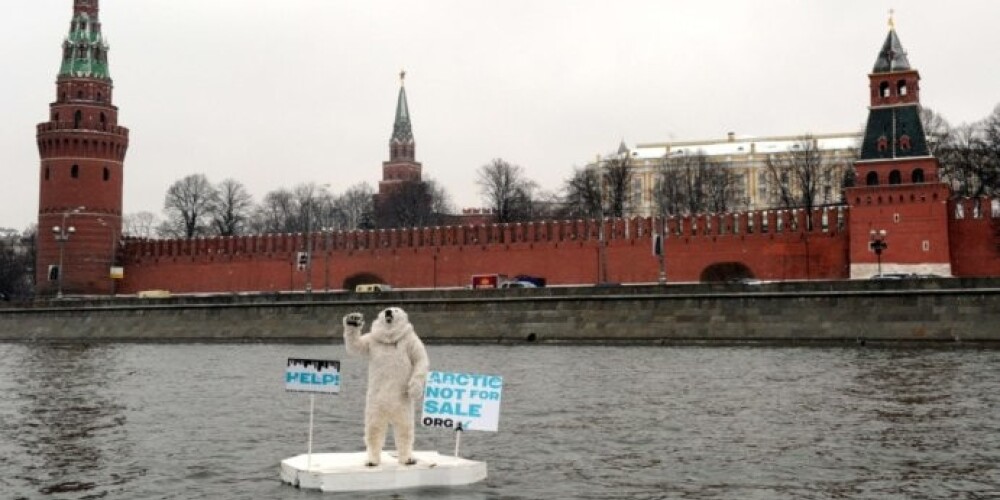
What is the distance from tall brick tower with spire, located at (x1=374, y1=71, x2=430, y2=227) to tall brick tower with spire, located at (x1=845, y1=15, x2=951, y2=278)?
128 feet

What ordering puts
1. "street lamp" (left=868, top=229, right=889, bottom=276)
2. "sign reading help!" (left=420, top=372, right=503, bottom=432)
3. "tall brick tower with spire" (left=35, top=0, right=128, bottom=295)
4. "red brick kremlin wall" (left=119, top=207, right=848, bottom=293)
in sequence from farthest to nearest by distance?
"tall brick tower with spire" (left=35, top=0, right=128, bottom=295) < "red brick kremlin wall" (left=119, top=207, right=848, bottom=293) < "street lamp" (left=868, top=229, right=889, bottom=276) < "sign reading help!" (left=420, top=372, right=503, bottom=432)

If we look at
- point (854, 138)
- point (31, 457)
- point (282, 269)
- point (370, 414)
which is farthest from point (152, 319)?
point (854, 138)

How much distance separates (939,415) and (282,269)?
38.6 meters

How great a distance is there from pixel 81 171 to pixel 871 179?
33.5 m

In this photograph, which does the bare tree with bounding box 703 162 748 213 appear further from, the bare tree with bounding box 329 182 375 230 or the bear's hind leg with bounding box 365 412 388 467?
the bear's hind leg with bounding box 365 412 388 467

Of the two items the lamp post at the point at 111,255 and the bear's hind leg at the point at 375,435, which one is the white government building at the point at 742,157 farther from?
the bear's hind leg at the point at 375,435

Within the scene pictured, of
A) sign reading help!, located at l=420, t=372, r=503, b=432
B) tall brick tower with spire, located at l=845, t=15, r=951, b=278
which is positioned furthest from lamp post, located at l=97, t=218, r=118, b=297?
sign reading help!, located at l=420, t=372, r=503, b=432

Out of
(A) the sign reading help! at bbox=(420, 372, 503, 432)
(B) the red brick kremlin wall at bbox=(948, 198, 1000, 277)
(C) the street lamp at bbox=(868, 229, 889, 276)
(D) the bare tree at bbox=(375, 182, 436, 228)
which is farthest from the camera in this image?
(D) the bare tree at bbox=(375, 182, 436, 228)

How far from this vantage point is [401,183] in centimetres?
8306

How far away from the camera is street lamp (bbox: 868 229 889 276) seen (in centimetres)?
3706

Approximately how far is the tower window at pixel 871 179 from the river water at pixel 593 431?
50.1 ft

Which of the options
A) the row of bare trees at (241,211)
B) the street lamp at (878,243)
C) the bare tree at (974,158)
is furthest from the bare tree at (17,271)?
the bare tree at (974,158)

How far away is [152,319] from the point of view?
41.5 m

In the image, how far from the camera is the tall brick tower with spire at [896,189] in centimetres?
3853
